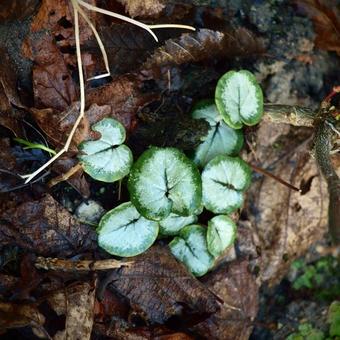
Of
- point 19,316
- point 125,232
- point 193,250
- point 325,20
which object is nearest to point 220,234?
point 193,250

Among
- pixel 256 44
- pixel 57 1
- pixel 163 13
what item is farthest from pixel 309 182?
pixel 57 1

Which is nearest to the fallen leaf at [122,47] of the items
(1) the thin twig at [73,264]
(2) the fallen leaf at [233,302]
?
(1) the thin twig at [73,264]

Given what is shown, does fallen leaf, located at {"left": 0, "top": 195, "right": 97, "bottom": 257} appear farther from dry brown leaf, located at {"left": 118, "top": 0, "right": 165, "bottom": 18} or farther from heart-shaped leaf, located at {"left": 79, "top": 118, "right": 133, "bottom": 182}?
dry brown leaf, located at {"left": 118, "top": 0, "right": 165, "bottom": 18}

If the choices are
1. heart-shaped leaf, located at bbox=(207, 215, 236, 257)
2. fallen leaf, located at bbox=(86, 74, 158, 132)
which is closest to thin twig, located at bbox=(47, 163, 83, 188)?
fallen leaf, located at bbox=(86, 74, 158, 132)

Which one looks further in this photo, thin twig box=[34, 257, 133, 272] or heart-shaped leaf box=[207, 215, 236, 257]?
heart-shaped leaf box=[207, 215, 236, 257]

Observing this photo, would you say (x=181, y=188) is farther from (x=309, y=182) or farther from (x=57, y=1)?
(x=57, y=1)
